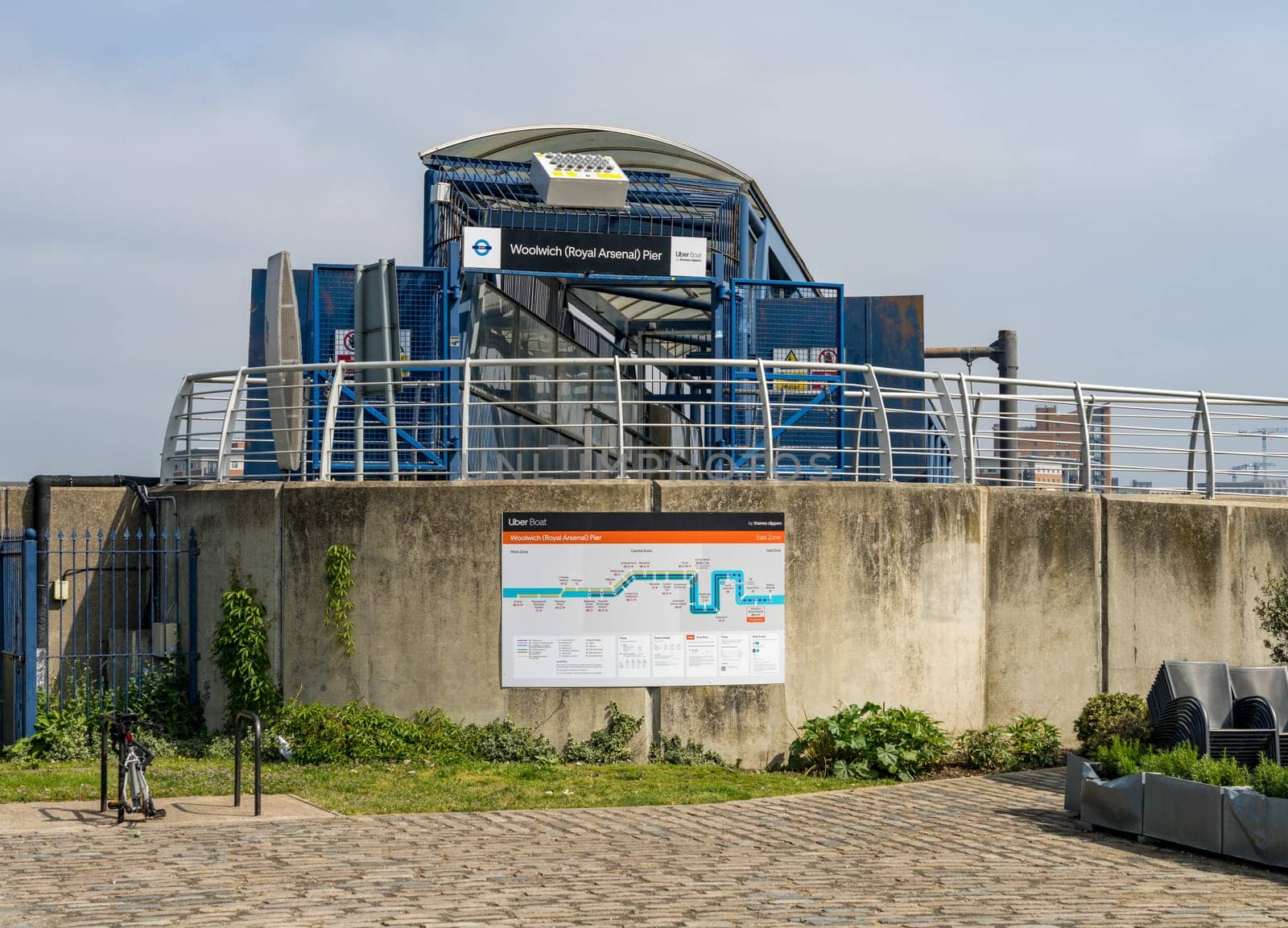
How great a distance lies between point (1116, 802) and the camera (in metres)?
10.5

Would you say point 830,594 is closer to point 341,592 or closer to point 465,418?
Answer: point 465,418

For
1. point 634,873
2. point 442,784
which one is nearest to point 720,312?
point 442,784

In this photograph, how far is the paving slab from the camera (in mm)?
10305

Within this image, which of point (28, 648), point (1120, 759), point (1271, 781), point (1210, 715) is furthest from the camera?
point (28, 648)

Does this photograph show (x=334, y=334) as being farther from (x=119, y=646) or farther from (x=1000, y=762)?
(x=1000, y=762)

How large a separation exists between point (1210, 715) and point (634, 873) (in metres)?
6.25

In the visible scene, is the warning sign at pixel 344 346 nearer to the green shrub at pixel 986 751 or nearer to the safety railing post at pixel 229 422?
the safety railing post at pixel 229 422

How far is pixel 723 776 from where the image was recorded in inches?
502

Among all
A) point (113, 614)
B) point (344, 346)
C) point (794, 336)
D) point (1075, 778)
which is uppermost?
point (794, 336)

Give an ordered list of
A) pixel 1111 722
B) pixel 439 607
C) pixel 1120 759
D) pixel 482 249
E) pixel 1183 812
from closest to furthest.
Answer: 1. pixel 1183 812
2. pixel 1120 759
3. pixel 1111 722
4. pixel 439 607
5. pixel 482 249

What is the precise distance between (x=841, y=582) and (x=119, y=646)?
7803mm

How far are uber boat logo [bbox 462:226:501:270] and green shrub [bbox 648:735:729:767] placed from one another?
8178 mm

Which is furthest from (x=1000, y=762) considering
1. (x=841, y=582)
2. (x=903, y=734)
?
(x=841, y=582)

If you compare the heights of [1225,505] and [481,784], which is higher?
[1225,505]
